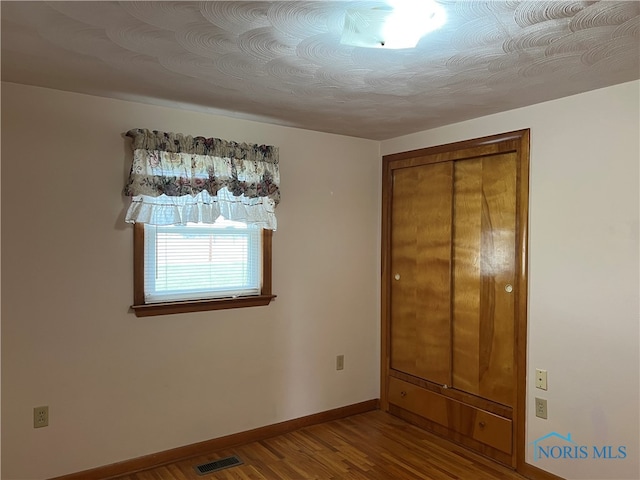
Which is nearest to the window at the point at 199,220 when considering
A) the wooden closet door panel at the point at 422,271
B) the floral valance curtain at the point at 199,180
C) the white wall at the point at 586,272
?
the floral valance curtain at the point at 199,180

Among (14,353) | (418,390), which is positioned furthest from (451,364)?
(14,353)

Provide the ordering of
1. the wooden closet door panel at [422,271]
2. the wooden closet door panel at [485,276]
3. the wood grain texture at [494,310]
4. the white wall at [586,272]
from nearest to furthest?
1. the white wall at [586,272]
2. the wood grain texture at [494,310]
3. the wooden closet door panel at [485,276]
4. the wooden closet door panel at [422,271]

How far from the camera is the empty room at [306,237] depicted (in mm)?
2004

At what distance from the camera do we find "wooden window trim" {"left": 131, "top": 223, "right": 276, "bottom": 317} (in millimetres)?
2895

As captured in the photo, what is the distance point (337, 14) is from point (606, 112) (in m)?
1.73

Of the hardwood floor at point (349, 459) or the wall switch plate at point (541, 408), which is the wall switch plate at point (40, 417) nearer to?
the hardwood floor at point (349, 459)

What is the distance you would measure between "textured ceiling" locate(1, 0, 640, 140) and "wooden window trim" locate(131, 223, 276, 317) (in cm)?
90

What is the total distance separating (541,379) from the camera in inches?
112

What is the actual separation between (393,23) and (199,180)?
172 centimetres

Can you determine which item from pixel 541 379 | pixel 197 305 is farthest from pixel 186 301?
pixel 541 379

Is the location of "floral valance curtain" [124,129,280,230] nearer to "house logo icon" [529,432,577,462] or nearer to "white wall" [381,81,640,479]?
"white wall" [381,81,640,479]

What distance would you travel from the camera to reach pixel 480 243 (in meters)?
3.25

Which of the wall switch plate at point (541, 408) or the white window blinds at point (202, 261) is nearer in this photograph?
the wall switch plate at point (541, 408)

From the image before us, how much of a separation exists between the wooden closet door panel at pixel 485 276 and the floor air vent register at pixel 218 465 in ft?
5.27
